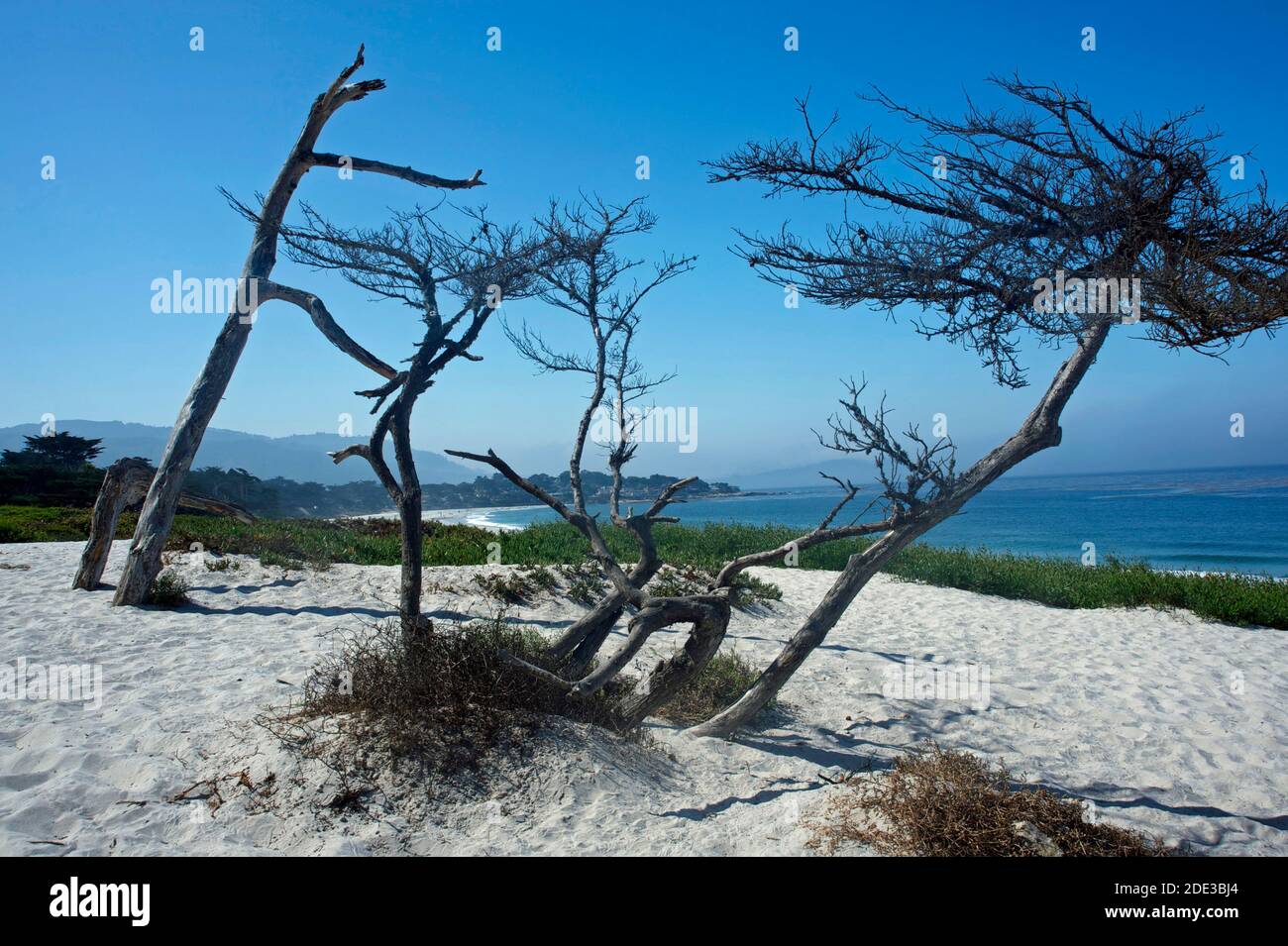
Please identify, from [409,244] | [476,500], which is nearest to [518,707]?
[409,244]

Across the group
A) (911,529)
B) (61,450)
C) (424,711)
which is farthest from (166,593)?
(61,450)

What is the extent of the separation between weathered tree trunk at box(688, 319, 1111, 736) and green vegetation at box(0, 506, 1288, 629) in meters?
5.57

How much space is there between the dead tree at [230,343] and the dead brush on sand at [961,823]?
8.05 meters

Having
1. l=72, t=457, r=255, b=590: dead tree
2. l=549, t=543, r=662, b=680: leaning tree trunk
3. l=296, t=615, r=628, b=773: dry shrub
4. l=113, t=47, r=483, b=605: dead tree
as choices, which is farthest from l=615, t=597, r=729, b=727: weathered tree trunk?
l=72, t=457, r=255, b=590: dead tree

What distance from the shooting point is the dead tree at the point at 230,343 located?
28.6ft

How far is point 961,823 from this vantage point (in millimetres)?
3562

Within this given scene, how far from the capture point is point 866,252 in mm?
5527

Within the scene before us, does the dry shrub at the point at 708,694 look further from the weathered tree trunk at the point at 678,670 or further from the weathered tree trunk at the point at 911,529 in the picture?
the weathered tree trunk at the point at 678,670

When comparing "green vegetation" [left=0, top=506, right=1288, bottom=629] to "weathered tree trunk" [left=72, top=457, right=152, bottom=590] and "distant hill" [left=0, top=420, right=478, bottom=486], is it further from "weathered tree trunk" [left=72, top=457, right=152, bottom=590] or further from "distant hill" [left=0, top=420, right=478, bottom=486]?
"distant hill" [left=0, top=420, right=478, bottom=486]

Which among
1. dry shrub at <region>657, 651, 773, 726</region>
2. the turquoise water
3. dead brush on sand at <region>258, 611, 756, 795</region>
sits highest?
dead brush on sand at <region>258, 611, 756, 795</region>

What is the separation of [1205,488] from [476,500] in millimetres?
72883

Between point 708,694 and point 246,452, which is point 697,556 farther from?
point 246,452

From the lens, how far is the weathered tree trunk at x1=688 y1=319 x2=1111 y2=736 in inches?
233
